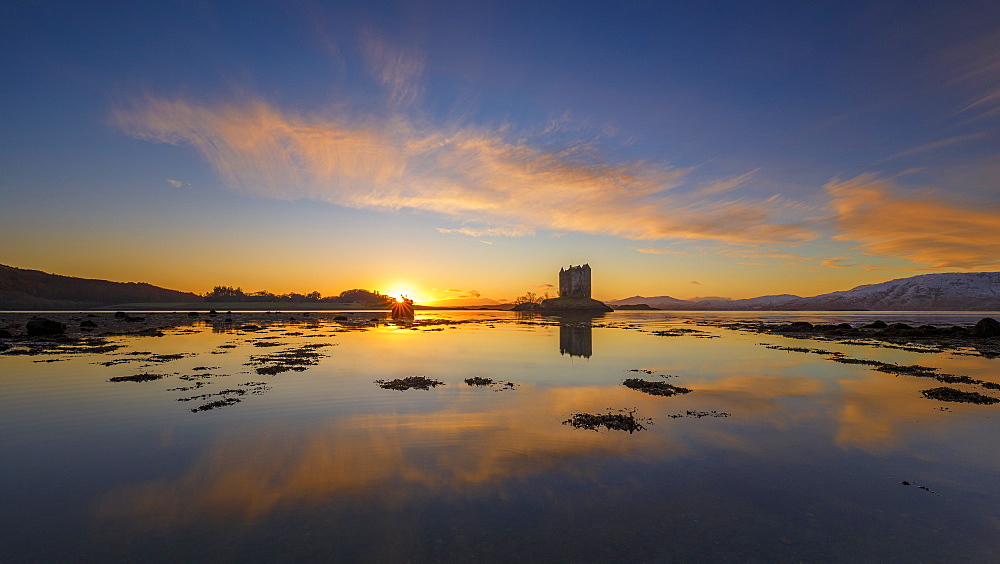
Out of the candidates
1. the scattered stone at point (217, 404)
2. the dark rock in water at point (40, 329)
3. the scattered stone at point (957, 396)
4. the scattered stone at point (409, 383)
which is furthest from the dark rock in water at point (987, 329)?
the dark rock in water at point (40, 329)

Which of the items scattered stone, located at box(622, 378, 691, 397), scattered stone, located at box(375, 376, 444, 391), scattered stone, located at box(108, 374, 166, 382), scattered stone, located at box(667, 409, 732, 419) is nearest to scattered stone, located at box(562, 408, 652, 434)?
scattered stone, located at box(667, 409, 732, 419)

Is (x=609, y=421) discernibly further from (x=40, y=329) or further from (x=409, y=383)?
(x=40, y=329)

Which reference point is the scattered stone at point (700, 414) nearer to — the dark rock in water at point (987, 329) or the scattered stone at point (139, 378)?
the scattered stone at point (139, 378)

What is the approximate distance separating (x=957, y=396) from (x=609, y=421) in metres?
18.3

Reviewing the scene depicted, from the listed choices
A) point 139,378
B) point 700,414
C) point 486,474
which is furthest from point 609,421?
point 139,378

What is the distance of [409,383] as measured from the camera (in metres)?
22.3

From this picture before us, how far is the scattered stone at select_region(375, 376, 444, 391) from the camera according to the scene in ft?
69.9

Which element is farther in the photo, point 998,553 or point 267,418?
point 267,418

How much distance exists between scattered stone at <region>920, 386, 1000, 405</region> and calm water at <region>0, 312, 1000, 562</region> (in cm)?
75

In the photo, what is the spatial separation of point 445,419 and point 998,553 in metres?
14.1

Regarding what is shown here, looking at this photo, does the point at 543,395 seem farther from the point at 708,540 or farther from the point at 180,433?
the point at 180,433

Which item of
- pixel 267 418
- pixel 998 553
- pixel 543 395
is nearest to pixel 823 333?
pixel 543 395

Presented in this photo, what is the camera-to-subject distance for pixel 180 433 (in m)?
13.7

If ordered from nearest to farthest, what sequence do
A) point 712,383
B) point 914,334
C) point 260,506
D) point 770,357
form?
1. point 260,506
2. point 712,383
3. point 770,357
4. point 914,334
